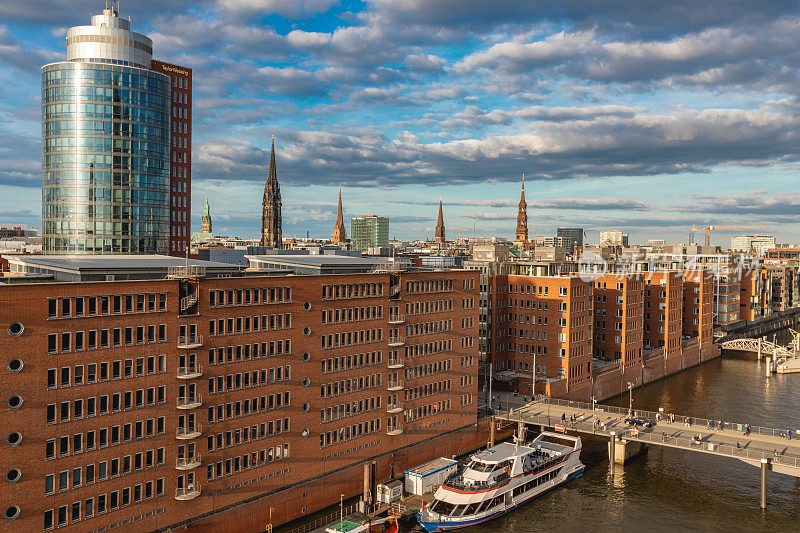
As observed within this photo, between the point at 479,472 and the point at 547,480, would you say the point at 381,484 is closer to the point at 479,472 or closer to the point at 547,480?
the point at 479,472

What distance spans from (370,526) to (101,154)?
8876cm

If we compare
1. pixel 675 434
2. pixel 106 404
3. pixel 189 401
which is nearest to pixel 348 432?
pixel 189 401

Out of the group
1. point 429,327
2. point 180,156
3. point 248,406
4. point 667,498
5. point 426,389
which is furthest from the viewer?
point 180,156

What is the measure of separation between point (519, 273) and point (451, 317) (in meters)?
44.7

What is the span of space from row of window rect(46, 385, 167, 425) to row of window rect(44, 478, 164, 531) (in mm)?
7480

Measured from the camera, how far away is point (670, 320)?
172 m

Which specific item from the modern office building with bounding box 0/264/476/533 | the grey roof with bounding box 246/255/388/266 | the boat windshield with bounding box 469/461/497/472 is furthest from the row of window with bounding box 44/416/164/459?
the boat windshield with bounding box 469/461/497/472

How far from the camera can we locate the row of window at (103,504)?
55.5m

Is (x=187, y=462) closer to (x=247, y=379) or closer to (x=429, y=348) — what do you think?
(x=247, y=379)

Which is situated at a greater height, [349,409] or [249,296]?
[249,296]

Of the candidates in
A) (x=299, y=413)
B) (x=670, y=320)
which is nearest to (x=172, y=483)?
(x=299, y=413)

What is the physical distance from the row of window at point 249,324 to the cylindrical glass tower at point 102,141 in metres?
69.6

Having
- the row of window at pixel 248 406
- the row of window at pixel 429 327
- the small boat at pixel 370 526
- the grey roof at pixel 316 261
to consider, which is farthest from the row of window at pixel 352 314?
the small boat at pixel 370 526

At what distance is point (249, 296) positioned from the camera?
71.2m
